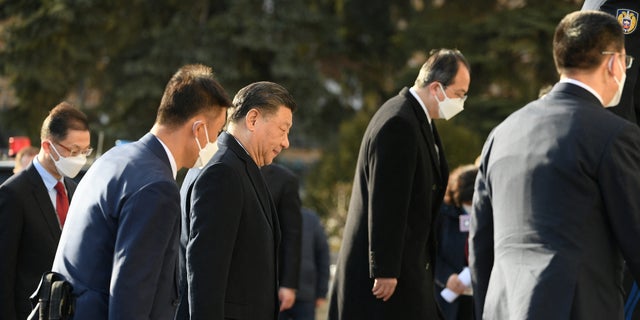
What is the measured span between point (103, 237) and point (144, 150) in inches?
15.7

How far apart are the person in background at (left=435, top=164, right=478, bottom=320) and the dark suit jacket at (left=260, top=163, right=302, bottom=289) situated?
1.06 metres

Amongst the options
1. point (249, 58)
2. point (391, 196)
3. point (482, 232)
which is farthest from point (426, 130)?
point (249, 58)

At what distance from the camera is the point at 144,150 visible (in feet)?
14.3

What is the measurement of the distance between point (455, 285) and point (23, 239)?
10.1 ft

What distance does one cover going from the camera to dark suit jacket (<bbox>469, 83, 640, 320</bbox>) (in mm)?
3895

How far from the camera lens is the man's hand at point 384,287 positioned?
5.68 meters

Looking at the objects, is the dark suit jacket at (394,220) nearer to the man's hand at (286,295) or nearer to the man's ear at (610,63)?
the man's ear at (610,63)

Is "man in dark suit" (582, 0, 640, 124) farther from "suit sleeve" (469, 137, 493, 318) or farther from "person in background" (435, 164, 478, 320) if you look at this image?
"person in background" (435, 164, 478, 320)

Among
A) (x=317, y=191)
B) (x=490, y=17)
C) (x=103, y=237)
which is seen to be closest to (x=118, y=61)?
(x=317, y=191)

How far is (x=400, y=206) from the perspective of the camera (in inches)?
223

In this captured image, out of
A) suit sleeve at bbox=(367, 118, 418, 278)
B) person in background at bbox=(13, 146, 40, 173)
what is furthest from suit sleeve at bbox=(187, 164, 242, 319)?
person in background at bbox=(13, 146, 40, 173)

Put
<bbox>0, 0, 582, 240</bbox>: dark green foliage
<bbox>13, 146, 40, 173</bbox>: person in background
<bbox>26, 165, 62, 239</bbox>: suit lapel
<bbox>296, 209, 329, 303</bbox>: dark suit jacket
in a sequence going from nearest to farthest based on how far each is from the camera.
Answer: <bbox>26, 165, 62, 239</bbox>: suit lapel < <bbox>13, 146, 40, 173</bbox>: person in background < <bbox>296, 209, 329, 303</bbox>: dark suit jacket < <bbox>0, 0, 582, 240</bbox>: dark green foliage

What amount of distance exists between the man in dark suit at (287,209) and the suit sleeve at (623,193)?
4036 millimetres

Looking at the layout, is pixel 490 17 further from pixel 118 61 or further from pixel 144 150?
pixel 144 150
